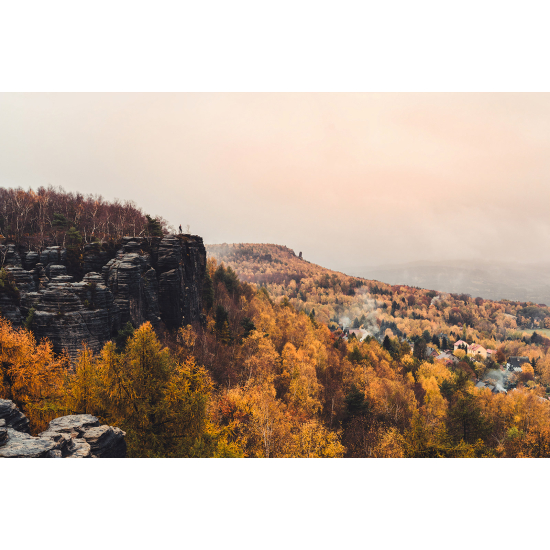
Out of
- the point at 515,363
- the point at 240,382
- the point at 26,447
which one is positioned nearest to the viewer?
the point at 26,447

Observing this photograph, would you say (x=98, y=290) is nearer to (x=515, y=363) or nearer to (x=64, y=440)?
(x=64, y=440)

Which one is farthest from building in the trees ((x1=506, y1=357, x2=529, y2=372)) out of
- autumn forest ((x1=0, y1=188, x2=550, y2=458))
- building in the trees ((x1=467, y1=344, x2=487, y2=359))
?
building in the trees ((x1=467, y1=344, x2=487, y2=359))

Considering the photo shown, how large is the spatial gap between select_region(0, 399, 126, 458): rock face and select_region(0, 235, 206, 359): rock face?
23.3ft

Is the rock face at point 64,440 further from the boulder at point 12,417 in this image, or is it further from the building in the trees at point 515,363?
the building in the trees at point 515,363

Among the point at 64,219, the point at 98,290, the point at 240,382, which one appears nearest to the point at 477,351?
the point at 240,382

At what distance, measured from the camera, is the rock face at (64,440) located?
6.83 meters

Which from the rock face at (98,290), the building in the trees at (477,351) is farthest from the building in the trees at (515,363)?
the rock face at (98,290)

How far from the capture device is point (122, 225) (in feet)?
82.2

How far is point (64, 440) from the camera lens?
7168 millimetres

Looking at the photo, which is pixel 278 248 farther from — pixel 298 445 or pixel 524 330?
pixel 298 445

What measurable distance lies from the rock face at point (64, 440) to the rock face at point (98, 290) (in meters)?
7.11

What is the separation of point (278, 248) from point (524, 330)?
122906 mm

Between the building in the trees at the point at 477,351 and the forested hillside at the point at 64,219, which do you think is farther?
the building in the trees at the point at 477,351

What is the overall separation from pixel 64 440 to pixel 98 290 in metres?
10.5
